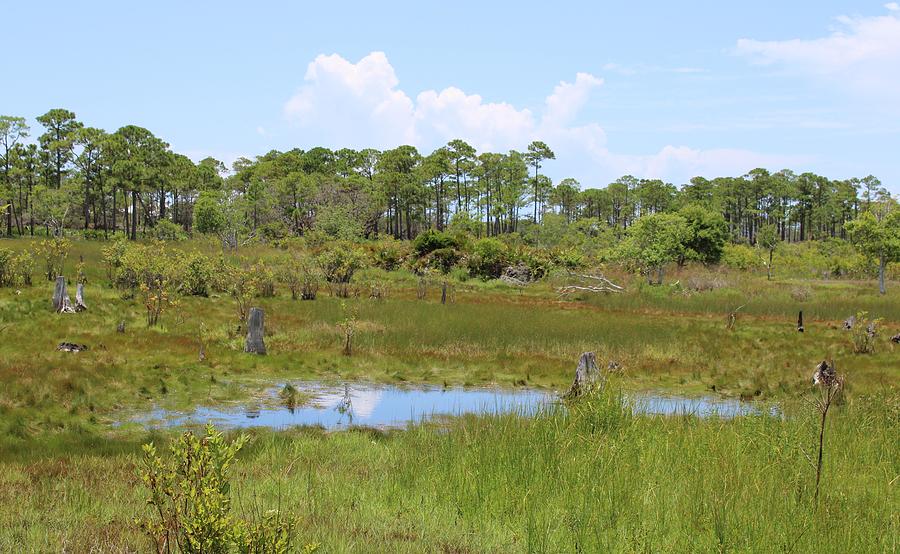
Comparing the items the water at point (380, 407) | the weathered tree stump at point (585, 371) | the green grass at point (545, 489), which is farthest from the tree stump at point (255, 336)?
the weathered tree stump at point (585, 371)

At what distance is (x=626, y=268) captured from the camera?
53188 millimetres

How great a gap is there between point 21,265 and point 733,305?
114 ft

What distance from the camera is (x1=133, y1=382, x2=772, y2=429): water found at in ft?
40.0

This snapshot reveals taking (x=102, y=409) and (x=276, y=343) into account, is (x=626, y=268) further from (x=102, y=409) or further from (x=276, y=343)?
(x=102, y=409)

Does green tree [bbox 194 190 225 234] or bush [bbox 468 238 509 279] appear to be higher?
green tree [bbox 194 190 225 234]

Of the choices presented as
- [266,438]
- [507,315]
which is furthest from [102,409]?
[507,315]

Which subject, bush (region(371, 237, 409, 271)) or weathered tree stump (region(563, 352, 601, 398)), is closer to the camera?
weathered tree stump (region(563, 352, 601, 398))

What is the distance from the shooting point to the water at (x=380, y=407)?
12.2m

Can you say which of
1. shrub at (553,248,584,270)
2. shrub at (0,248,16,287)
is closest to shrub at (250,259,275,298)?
shrub at (0,248,16,287)

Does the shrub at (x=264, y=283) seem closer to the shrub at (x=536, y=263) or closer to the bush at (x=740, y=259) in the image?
the shrub at (x=536, y=263)

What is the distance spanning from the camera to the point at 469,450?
8.70 m

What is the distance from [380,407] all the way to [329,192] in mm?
63095

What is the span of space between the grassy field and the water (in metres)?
0.77

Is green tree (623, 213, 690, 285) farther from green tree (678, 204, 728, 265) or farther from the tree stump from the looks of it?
the tree stump
